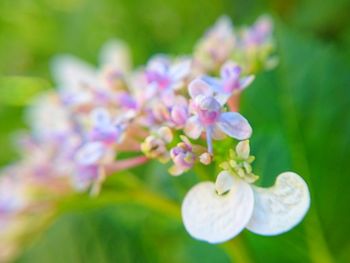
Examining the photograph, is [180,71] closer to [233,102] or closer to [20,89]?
[233,102]

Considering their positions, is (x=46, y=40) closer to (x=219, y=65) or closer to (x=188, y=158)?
(x=219, y=65)

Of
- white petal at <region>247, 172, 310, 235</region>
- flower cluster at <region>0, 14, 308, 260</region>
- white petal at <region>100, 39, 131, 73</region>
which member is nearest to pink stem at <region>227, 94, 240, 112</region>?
flower cluster at <region>0, 14, 308, 260</region>

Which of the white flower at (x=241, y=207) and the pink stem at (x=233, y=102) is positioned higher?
the pink stem at (x=233, y=102)

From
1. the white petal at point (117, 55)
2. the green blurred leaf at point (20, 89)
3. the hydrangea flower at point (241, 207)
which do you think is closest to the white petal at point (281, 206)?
the hydrangea flower at point (241, 207)

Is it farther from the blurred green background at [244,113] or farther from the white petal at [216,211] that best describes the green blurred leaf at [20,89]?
the white petal at [216,211]

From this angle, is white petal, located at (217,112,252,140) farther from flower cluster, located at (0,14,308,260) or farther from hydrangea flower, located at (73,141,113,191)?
hydrangea flower, located at (73,141,113,191)

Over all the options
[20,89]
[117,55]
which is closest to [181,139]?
[117,55]

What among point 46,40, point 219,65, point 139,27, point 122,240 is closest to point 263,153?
point 219,65
